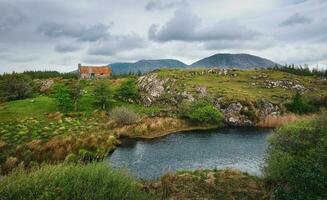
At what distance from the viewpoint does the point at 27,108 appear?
10106cm

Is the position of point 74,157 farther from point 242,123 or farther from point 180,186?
point 242,123

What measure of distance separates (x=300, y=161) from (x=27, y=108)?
275 ft

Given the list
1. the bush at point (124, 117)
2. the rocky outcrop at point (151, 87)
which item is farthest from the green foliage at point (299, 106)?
the bush at point (124, 117)

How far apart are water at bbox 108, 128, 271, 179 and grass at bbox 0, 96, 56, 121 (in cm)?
3539

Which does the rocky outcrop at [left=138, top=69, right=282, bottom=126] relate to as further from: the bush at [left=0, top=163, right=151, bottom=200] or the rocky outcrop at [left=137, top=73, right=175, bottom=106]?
the bush at [left=0, top=163, right=151, bottom=200]

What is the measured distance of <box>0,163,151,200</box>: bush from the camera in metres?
26.0

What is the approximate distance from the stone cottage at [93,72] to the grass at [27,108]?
221 feet

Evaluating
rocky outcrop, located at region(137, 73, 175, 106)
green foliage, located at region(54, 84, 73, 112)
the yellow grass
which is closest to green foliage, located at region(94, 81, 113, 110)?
green foliage, located at region(54, 84, 73, 112)

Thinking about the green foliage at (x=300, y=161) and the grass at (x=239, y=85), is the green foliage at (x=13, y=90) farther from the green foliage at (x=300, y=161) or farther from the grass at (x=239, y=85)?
the green foliage at (x=300, y=161)

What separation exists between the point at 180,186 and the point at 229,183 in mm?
6173

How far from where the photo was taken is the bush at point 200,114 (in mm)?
95000

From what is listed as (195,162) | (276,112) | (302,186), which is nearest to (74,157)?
(195,162)

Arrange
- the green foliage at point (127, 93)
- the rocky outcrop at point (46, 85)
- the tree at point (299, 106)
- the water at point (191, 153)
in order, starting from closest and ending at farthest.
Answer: the water at point (191, 153)
the tree at point (299, 106)
the green foliage at point (127, 93)
the rocky outcrop at point (46, 85)

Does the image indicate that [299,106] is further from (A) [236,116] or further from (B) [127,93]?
(B) [127,93]
